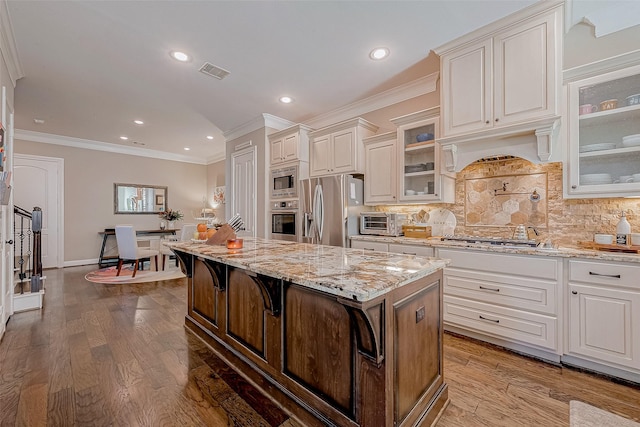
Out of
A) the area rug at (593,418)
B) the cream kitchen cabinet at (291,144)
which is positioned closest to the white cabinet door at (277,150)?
the cream kitchen cabinet at (291,144)

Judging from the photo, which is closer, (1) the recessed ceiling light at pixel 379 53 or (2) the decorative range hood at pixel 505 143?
(2) the decorative range hood at pixel 505 143

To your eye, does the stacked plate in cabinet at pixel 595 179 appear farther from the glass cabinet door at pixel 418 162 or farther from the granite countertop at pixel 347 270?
the granite countertop at pixel 347 270

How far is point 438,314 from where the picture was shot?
1.72 meters

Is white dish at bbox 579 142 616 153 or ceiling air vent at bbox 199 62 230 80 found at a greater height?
ceiling air vent at bbox 199 62 230 80

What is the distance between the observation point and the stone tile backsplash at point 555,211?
2.32 meters

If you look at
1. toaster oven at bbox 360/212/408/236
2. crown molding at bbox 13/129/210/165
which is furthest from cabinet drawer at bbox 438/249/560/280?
crown molding at bbox 13/129/210/165

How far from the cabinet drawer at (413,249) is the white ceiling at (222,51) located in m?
1.96

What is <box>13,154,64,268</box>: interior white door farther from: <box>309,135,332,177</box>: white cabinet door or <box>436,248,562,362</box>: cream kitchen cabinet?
<box>436,248,562,362</box>: cream kitchen cabinet

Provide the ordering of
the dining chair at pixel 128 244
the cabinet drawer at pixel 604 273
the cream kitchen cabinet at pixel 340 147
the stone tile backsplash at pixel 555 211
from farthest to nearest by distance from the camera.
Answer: the dining chair at pixel 128 244
the cream kitchen cabinet at pixel 340 147
the stone tile backsplash at pixel 555 211
the cabinet drawer at pixel 604 273

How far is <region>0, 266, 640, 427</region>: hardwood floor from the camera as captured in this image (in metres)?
1.61

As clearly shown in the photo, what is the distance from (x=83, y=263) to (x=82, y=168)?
84.1 inches

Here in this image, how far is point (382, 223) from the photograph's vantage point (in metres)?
3.36

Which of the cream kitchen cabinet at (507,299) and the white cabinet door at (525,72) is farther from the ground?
the white cabinet door at (525,72)

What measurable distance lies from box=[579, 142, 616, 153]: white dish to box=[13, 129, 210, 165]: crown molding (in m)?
7.91
